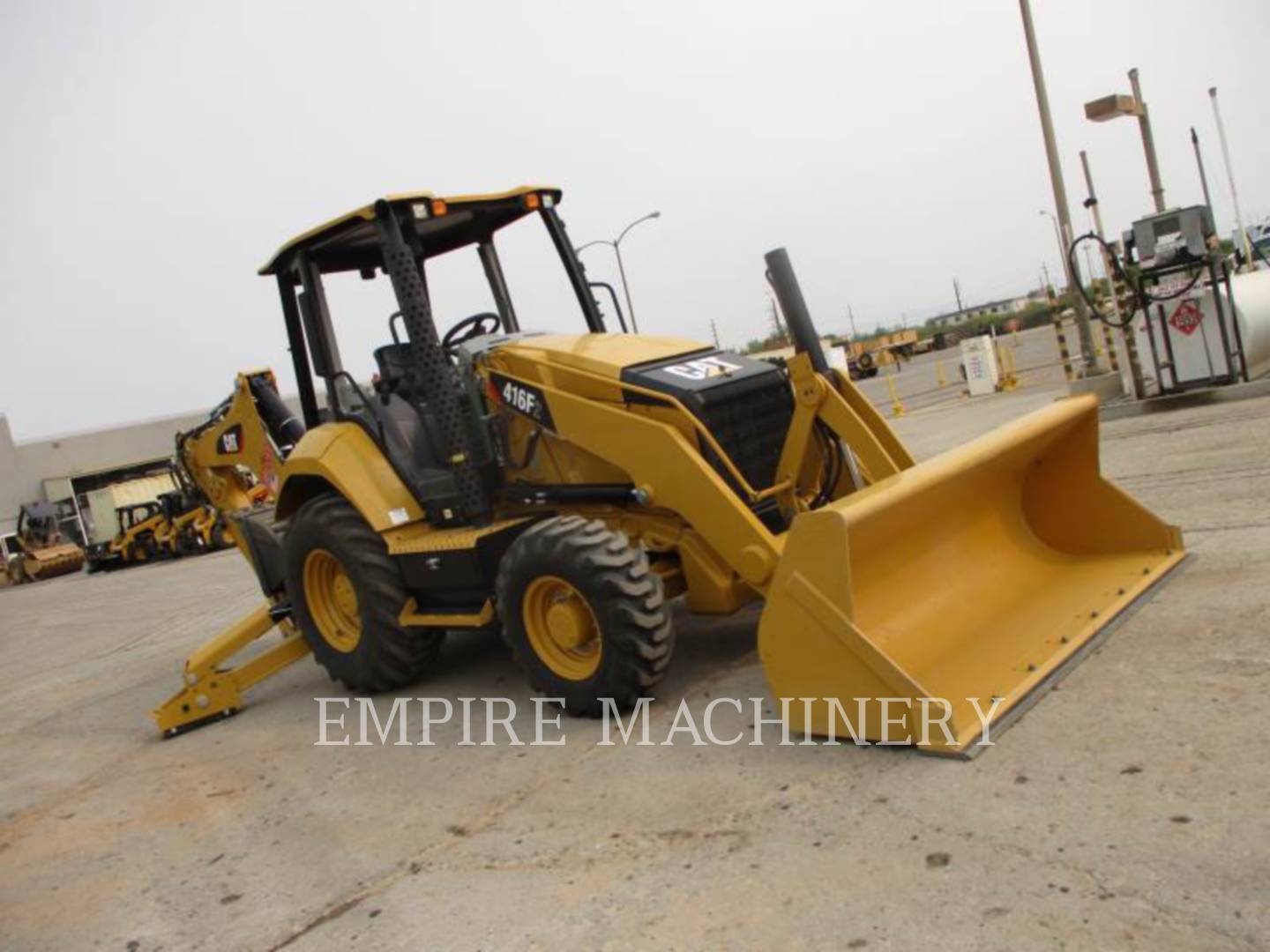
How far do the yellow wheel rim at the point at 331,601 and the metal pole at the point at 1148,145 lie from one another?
1243 centimetres

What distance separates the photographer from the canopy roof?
229 inches

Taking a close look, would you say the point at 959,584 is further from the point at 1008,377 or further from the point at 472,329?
the point at 1008,377

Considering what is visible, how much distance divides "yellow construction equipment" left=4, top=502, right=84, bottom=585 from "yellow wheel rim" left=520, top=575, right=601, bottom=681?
3642 centimetres

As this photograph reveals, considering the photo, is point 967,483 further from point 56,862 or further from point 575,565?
point 56,862

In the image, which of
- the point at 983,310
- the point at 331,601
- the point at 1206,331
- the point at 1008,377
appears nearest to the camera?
the point at 331,601

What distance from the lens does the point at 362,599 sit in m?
6.08

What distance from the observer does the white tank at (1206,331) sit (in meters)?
11.5

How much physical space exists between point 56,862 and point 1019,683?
14.2ft

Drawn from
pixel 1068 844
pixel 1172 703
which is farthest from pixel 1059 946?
pixel 1172 703

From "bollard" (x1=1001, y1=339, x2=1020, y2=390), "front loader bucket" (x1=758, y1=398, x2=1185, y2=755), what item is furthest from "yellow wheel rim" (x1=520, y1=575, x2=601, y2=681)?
"bollard" (x1=1001, y1=339, x2=1020, y2=390)

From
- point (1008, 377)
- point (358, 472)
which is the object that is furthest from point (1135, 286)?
point (1008, 377)

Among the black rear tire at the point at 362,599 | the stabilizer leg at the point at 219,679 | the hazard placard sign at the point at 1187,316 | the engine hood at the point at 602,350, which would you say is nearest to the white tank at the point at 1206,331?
the hazard placard sign at the point at 1187,316

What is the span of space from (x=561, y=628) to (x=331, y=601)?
2316mm

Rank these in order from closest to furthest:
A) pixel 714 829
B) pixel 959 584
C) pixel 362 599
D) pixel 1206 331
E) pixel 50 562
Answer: pixel 714 829 → pixel 959 584 → pixel 362 599 → pixel 1206 331 → pixel 50 562
